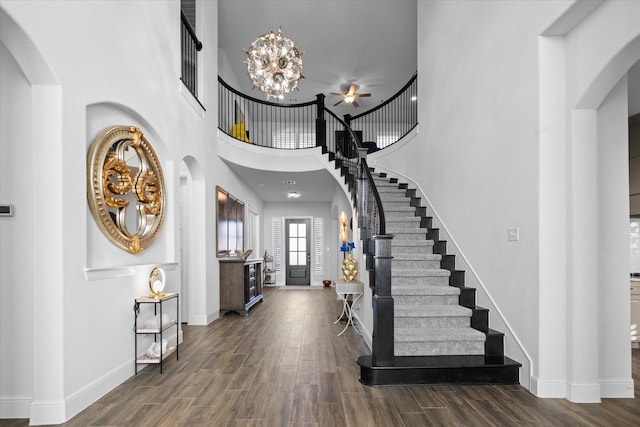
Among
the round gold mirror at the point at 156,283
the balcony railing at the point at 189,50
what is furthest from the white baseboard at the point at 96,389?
the balcony railing at the point at 189,50

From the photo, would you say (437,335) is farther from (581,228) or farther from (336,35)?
(336,35)

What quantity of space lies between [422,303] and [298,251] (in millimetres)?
9054

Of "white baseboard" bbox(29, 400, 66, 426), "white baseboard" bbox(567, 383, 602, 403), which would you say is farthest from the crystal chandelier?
"white baseboard" bbox(567, 383, 602, 403)

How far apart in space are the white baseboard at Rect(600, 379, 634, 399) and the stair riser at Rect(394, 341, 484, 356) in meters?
1.03

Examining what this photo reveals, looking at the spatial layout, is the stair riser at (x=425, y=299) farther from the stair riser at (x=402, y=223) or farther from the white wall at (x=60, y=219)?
the white wall at (x=60, y=219)

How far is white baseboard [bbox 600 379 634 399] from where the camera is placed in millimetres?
3283

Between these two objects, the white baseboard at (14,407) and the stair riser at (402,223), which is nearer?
the white baseboard at (14,407)

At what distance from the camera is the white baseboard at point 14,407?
9.37ft

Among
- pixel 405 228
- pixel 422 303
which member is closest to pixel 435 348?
pixel 422 303

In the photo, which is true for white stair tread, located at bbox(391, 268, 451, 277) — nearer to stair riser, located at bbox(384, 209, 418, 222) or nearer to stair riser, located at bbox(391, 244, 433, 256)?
stair riser, located at bbox(391, 244, 433, 256)

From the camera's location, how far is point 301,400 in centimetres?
322

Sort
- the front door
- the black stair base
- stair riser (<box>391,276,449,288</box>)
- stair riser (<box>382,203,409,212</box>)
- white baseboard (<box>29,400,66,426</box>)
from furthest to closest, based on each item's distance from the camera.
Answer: the front door → stair riser (<box>382,203,409,212</box>) → stair riser (<box>391,276,449,288</box>) → the black stair base → white baseboard (<box>29,400,66,426</box>)

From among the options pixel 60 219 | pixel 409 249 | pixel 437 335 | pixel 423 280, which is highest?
pixel 60 219

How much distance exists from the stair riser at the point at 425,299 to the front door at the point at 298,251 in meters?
8.85
